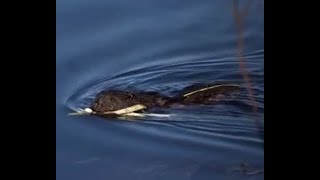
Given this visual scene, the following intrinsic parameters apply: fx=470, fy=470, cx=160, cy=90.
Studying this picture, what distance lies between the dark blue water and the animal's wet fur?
0.02 m

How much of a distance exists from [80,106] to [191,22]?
0.39 metres

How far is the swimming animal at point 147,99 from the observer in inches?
51.7

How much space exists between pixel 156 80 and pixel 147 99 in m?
0.06

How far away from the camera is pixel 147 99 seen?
1328mm

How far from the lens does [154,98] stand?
133 centimetres

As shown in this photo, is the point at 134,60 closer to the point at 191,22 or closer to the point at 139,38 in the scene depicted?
the point at 139,38

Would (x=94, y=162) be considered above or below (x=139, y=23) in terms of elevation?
below

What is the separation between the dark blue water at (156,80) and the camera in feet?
4.28

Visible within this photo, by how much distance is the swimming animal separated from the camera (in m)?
1.31

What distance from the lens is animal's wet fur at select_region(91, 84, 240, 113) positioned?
4.31 feet

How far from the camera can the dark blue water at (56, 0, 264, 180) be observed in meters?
1.30

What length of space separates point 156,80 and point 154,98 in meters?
0.05

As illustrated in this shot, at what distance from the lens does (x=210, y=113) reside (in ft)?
4.42
